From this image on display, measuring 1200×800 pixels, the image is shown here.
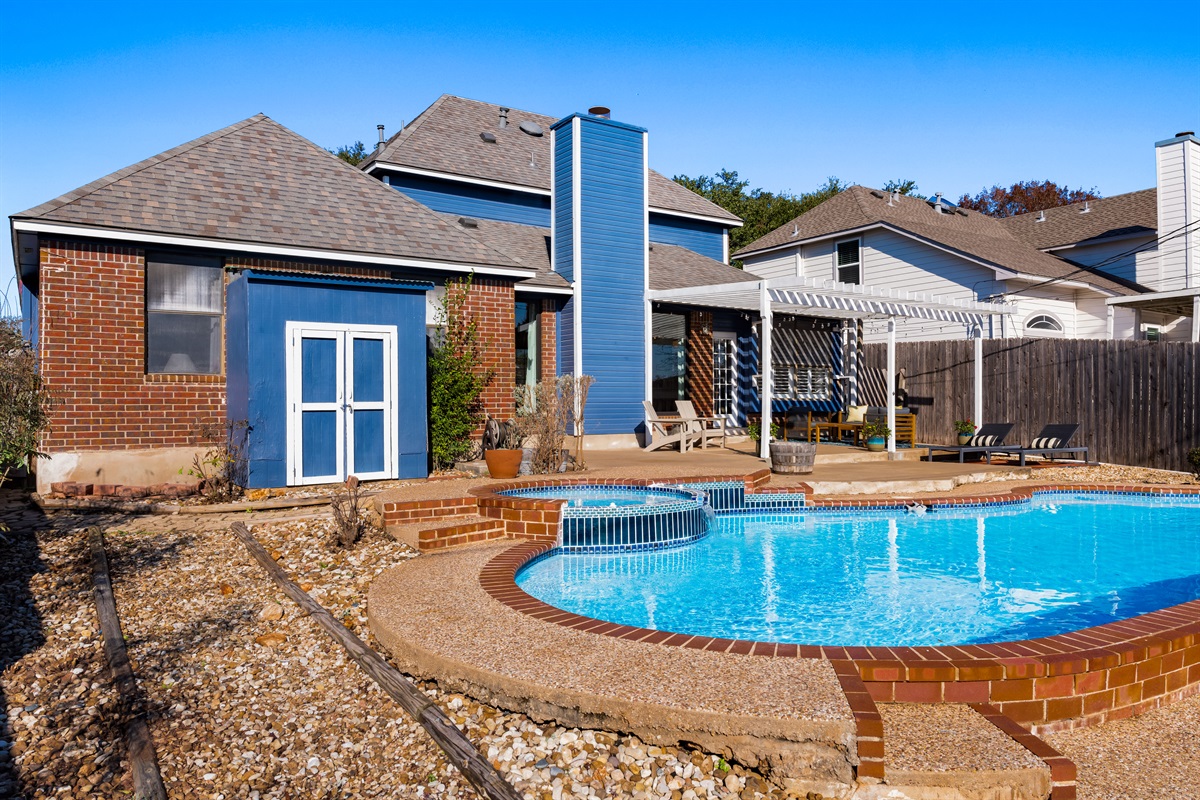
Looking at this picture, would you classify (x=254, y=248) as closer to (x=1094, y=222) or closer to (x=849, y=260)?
(x=849, y=260)

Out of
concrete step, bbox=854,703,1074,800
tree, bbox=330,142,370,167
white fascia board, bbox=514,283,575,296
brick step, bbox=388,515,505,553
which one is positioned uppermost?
tree, bbox=330,142,370,167

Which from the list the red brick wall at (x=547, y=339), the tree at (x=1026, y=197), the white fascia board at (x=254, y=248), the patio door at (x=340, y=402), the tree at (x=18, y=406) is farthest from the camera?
the tree at (x=1026, y=197)

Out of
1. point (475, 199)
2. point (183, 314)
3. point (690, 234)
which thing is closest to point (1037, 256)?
point (690, 234)

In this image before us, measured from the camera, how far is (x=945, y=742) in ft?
10.7

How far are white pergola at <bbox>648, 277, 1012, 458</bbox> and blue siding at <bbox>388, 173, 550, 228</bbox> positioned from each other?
12.8ft

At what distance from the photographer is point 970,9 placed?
52.1ft

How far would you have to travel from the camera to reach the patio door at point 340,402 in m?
9.57

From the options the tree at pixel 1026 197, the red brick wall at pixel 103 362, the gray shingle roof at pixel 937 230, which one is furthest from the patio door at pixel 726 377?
the tree at pixel 1026 197

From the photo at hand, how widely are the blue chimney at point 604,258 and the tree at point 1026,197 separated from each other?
32.2 meters

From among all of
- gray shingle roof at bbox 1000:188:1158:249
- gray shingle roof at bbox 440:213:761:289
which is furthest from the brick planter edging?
gray shingle roof at bbox 1000:188:1158:249

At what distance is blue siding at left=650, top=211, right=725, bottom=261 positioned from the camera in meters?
18.9

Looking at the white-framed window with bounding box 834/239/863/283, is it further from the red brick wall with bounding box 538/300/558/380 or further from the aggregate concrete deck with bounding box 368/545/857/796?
the aggregate concrete deck with bounding box 368/545/857/796

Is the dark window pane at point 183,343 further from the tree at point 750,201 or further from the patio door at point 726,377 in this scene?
the tree at point 750,201

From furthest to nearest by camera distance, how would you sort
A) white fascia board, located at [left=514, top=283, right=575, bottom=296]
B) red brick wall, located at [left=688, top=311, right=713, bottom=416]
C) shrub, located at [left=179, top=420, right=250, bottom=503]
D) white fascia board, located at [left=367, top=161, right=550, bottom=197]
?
red brick wall, located at [left=688, top=311, right=713, bottom=416] < white fascia board, located at [left=367, top=161, right=550, bottom=197] < white fascia board, located at [left=514, top=283, right=575, bottom=296] < shrub, located at [left=179, top=420, right=250, bottom=503]
